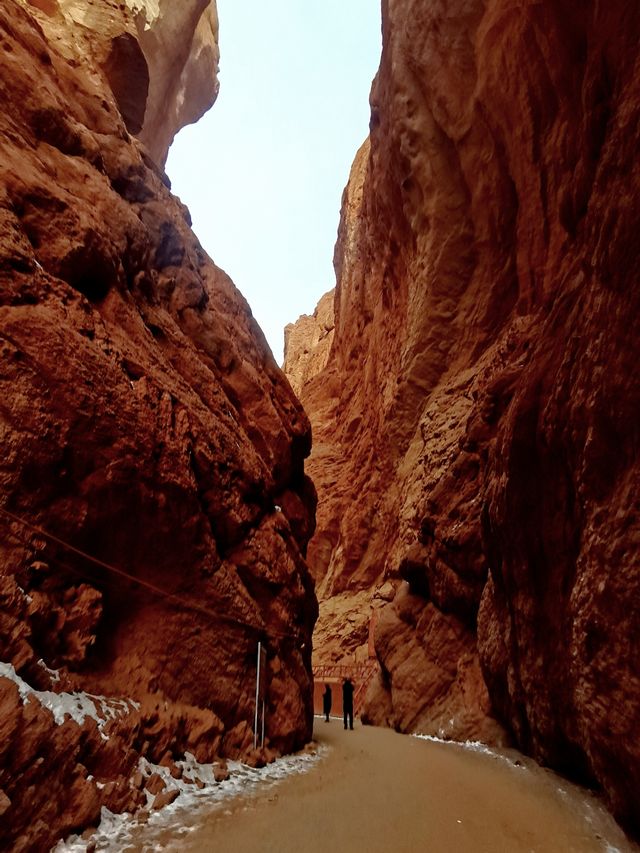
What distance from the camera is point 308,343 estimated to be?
62031 millimetres

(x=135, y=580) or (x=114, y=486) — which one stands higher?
(x=114, y=486)

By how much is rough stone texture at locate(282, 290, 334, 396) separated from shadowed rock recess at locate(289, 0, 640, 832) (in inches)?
898

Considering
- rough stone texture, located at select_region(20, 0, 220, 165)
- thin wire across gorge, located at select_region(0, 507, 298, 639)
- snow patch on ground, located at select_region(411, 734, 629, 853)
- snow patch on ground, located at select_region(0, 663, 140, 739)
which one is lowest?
snow patch on ground, located at select_region(411, 734, 629, 853)

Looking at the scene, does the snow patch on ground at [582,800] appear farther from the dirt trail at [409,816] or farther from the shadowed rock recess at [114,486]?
the shadowed rock recess at [114,486]

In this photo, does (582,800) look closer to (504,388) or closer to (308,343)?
(504,388)

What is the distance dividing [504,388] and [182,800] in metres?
8.74

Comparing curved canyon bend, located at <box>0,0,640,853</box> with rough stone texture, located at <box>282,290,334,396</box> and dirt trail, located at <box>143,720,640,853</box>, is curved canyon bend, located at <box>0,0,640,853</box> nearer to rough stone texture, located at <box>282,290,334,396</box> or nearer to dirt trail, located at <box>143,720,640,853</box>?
dirt trail, located at <box>143,720,640,853</box>

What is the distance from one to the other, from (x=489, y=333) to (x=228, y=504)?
12.9m

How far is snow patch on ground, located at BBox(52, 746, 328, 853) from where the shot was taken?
3672mm

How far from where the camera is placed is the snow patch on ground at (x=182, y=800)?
367cm

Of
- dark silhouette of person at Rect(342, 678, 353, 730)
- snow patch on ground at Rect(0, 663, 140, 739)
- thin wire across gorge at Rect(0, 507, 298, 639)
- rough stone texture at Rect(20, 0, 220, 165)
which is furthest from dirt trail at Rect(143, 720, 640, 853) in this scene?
rough stone texture at Rect(20, 0, 220, 165)

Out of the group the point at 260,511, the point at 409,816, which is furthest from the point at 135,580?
the point at 409,816

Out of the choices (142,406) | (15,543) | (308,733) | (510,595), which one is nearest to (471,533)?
(510,595)

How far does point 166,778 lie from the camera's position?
4.98 meters
